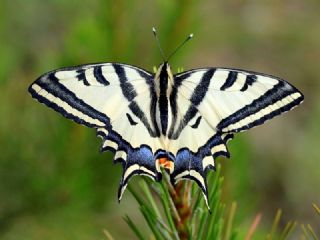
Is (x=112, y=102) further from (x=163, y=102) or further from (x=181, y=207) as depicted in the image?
(x=181, y=207)

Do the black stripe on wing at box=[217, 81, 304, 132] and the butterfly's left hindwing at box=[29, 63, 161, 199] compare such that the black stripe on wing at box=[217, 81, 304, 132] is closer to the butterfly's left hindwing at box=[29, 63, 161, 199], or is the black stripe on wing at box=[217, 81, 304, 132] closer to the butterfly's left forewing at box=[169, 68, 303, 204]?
the butterfly's left forewing at box=[169, 68, 303, 204]

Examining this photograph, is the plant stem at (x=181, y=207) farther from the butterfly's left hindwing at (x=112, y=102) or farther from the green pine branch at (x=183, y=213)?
the butterfly's left hindwing at (x=112, y=102)

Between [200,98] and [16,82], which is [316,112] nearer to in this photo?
[16,82]

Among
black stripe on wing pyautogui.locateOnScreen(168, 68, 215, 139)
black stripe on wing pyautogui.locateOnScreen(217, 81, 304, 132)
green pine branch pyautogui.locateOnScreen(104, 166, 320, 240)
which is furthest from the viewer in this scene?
black stripe on wing pyautogui.locateOnScreen(168, 68, 215, 139)

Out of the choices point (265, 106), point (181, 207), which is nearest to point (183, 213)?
point (181, 207)

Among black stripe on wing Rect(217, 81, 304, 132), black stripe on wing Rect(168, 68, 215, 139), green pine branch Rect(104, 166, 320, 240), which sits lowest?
green pine branch Rect(104, 166, 320, 240)

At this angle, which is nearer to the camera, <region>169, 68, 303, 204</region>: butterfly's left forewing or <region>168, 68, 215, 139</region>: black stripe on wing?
<region>169, 68, 303, 204</region>: butterfly's left forewing

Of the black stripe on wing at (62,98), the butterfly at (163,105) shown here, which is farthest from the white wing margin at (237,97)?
the black stripe on wing at (62,98)

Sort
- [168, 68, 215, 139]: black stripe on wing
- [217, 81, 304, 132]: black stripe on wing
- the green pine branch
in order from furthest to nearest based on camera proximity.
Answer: [168, 68, 215, 139]: black stripe on wing
[217, 81, 304, 132]: black stripe on wing
the green pine branch

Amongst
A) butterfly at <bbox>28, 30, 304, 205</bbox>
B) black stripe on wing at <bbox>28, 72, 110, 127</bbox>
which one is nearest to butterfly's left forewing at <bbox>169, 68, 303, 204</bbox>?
butterfly at <bbox>28, 30, 304, 205</bbox>
